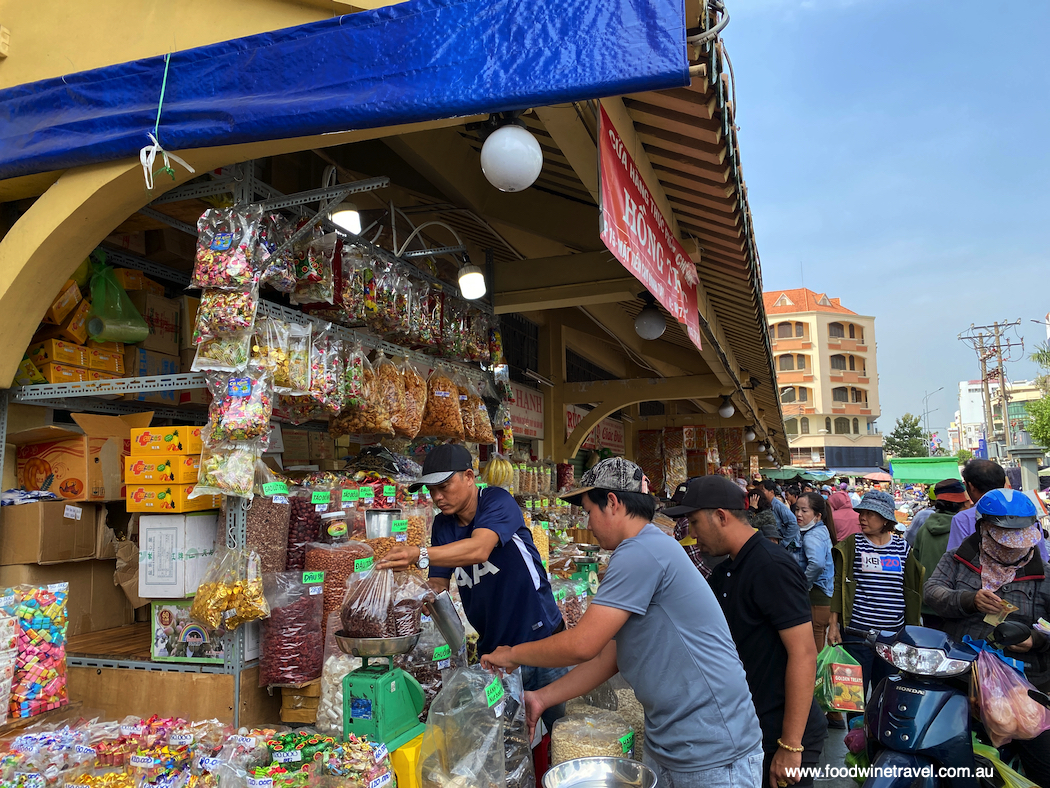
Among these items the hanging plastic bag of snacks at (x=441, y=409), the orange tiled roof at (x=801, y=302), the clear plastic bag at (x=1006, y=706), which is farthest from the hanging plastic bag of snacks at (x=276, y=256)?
the orange tiled roof at (x=801, y=302)

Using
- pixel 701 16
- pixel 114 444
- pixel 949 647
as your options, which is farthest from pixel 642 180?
pixel 114 444

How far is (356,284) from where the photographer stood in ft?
13.1

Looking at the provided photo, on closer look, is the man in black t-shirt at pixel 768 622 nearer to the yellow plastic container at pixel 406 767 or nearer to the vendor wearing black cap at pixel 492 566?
the vendor wearing black cap at pixel 492 566

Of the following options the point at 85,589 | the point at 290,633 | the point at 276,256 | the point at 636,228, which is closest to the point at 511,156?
the point at 636,228

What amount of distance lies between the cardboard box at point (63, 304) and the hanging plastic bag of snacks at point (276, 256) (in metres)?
1.15

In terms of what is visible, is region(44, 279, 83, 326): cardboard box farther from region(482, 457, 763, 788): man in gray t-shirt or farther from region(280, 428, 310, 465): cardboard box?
region(482, 457, 763, 788): man in gray t-shirt

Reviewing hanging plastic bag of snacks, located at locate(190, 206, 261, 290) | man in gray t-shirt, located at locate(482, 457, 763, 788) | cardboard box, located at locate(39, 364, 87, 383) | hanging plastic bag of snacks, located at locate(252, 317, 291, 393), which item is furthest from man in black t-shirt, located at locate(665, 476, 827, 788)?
cardboard box, located at locate(39, 364, 87, 383)

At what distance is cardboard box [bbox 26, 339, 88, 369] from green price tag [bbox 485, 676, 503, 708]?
116 inches

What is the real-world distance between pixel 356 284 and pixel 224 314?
3.35ft

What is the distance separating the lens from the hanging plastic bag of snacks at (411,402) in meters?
4.40

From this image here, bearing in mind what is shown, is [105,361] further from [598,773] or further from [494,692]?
[598,773]

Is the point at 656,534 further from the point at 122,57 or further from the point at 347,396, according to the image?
the point at 122,57

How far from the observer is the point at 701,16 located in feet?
7.69

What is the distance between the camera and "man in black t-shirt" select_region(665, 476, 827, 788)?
2412 mm
